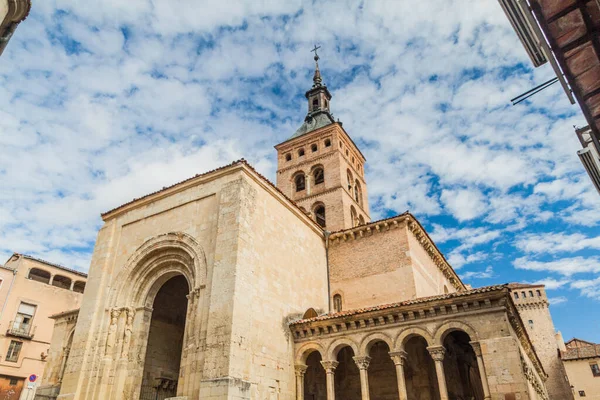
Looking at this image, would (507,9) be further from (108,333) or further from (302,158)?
(302,158)

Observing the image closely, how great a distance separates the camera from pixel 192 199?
1591 centimetres

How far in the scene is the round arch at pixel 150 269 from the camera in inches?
616

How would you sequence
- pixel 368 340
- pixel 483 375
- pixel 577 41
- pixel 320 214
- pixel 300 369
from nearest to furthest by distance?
pixel 577 41
pixel 483 375
pixel 368 340
pixel 300 369
pixel 320 214

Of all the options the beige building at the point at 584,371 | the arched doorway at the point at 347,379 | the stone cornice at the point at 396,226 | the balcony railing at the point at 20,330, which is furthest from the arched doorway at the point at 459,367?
the beige building at the point at 584,371

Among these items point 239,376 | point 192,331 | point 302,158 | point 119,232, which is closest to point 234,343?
point 239,376

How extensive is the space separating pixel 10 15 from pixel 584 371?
1916 inches

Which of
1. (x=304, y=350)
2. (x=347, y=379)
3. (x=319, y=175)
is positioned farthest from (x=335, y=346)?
(x=319, y=175)

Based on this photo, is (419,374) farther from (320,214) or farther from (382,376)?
(320,214)

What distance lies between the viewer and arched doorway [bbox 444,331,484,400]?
16.5 meters

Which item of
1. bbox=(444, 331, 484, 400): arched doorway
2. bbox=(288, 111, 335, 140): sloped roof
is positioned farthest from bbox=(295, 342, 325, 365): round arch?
bbox=(288, 111, 335, 140): sloped roof

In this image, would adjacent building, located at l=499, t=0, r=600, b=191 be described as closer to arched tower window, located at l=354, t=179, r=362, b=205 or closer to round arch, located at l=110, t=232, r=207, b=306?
round arch, located at l=110, t=232, r=207, b=306

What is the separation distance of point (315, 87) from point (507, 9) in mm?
32165

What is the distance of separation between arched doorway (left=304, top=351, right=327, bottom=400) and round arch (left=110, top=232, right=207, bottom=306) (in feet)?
19.1

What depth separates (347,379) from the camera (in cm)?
1666
